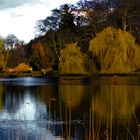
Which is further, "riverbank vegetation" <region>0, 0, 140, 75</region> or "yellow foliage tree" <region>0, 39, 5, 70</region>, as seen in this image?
"yellow foliage tree" <region>0, 39, 5, 70</region>

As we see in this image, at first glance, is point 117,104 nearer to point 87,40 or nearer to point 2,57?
point 87,40

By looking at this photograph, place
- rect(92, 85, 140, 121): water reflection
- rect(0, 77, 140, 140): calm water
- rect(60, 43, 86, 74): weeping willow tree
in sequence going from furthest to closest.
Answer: rect(60, 43, 86, 74): weeping willow tree, rect(92, 85, 140, 121): water reflection, rect(0, 77, 140, 140): calm water

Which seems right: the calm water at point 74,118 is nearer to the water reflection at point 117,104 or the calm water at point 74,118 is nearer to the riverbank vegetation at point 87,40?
the water reflection at point 117,104

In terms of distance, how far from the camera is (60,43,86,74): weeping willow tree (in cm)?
4666

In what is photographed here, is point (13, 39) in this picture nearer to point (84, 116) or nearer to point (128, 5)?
point (128, 5)

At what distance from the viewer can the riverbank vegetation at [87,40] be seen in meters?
42.9

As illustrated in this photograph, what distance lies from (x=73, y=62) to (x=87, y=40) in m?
13.3

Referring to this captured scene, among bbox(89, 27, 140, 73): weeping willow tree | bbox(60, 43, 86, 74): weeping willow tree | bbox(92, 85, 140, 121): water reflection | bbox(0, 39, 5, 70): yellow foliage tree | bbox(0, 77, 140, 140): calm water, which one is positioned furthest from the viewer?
bbox(0, 39, 5, 70): yellow foliage tree

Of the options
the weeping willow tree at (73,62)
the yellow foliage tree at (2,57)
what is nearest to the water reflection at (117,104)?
the weeping willow tree at (73,62)

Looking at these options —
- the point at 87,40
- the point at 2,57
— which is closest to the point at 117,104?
the point at 87,40

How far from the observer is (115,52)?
42281mm

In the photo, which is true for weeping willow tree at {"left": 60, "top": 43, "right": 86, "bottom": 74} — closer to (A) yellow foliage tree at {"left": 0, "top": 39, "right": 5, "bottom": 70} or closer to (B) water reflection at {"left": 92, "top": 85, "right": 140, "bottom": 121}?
(B) water reflection at {"left": 92, "top": 85, "right": 140, "bottom": 121}

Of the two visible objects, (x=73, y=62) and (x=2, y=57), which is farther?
(x=2, y=57)

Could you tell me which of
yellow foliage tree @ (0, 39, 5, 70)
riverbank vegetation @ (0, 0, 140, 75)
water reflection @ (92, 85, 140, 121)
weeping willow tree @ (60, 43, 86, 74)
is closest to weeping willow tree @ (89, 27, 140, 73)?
riverbank vegetation @ (0, 0, 140, 75)
